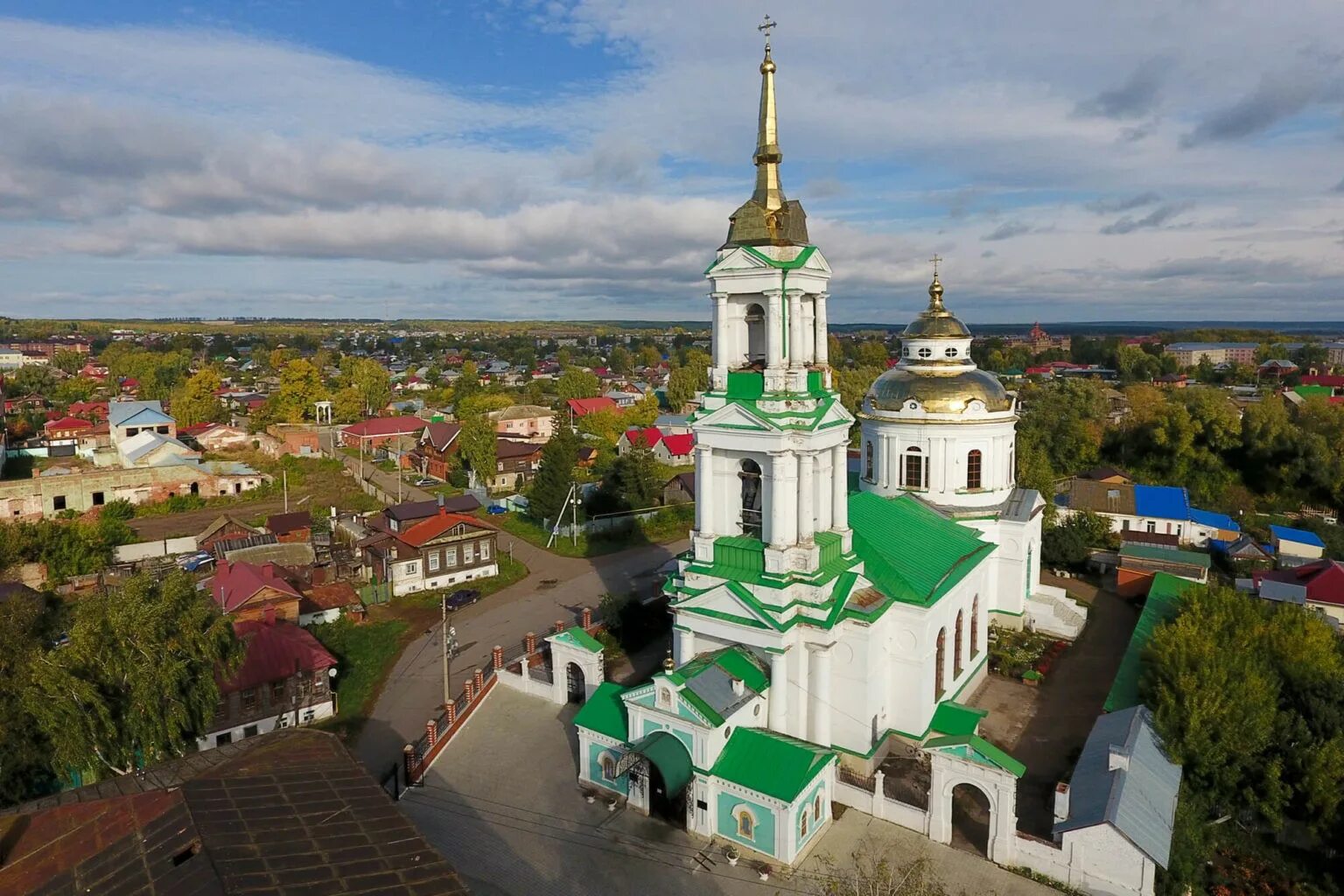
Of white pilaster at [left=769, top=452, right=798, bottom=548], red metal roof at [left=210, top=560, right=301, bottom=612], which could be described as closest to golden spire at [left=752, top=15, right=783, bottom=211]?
Result: white pilaster at [left=769, top=452, right=798, bottom=548]

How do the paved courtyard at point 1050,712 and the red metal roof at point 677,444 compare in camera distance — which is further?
the red metal roof at point 677,444

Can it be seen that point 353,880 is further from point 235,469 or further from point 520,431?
point 520,431

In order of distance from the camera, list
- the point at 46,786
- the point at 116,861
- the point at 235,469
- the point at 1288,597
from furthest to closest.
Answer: the point at 235,469 < the point at 1288,597 < the point at 46,786 < the point at 116,861

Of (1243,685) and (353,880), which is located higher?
(353,880)

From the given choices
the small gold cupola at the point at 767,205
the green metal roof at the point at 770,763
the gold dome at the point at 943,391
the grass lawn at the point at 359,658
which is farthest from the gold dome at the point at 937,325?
the grass lawn at the point at 359,658

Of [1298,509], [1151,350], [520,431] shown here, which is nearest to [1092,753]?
[1298,509]

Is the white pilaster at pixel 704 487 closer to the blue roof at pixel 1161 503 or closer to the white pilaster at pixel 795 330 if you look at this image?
the white pilaster at pixel 795 330

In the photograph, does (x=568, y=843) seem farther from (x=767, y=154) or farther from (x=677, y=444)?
(x=677, y=444)
